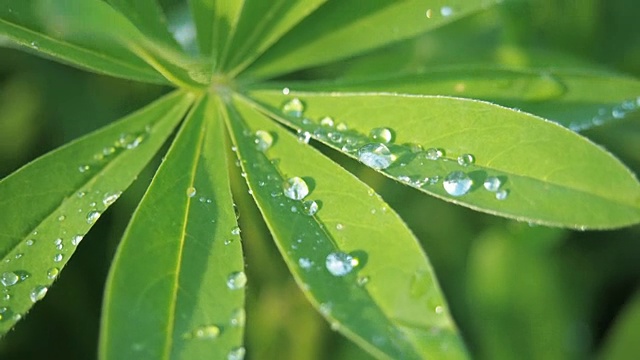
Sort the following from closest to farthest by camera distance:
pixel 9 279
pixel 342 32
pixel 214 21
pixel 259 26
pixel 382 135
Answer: pixel 9 279 → pixel 382 135 → pixel 214 21 → pixel 259 26 → pixel 342 32

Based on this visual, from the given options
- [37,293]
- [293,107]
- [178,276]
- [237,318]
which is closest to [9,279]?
[37,293]

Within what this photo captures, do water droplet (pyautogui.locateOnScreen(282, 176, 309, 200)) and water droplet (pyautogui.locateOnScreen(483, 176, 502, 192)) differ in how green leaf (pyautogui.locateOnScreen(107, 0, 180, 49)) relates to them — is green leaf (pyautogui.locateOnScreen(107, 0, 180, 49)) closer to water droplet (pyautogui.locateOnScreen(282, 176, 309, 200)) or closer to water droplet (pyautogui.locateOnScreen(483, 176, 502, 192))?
water droplet (pyautogui.locateOnScreen(282, 176, 309, 200))

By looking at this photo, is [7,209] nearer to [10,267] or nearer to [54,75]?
[10,267]

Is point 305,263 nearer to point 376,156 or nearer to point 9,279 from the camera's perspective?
point 376,156

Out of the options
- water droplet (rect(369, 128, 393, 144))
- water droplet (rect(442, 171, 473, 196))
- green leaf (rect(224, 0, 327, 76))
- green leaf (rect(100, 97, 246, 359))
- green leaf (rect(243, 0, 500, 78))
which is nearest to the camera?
green leaf (rect(100, 97, 246, 359))

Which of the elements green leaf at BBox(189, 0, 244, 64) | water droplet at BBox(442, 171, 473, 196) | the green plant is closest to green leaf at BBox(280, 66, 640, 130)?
the green plant
